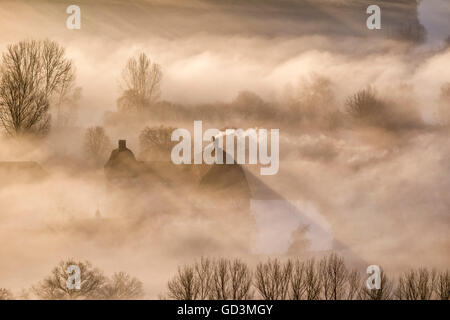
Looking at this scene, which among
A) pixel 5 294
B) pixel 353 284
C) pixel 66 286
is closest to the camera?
pixel 5 294

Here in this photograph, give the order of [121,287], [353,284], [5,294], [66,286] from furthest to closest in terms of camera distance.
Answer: [353,284] → [66,286] → [121,287] → [5,294]

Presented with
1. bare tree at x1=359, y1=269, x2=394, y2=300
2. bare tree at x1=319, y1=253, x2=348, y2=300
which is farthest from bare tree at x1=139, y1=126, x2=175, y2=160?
bare tree at x1=359, y1=269, x2=394, y2=300

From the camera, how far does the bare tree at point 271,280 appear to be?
18.4m

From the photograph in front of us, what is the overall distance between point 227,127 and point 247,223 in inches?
109

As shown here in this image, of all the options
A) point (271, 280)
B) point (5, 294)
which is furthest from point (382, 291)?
point (5, 294)

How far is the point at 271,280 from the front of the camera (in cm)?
1850

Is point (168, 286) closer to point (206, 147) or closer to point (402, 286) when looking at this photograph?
point (206, 147)

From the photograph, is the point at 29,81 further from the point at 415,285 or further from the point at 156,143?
the point at 415,285

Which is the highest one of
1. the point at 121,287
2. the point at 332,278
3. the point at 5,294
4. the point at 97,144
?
the point at 97,144

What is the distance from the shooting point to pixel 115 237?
18297 millimetres

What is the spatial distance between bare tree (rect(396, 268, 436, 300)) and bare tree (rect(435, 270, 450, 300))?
0.13 meters

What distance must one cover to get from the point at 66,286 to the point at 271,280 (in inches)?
220
